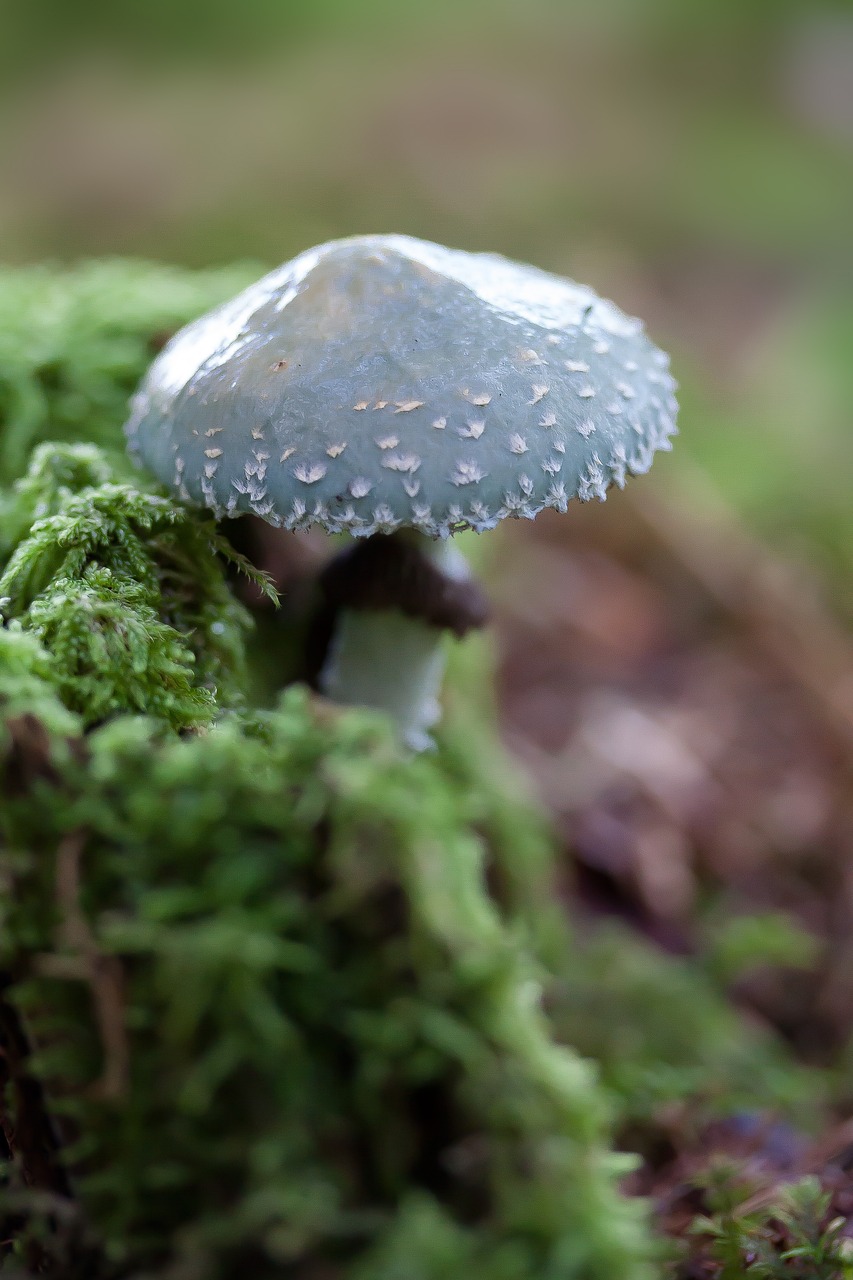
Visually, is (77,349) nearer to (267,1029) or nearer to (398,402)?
(398,402)

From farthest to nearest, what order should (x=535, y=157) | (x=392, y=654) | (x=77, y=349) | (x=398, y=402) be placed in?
1. (x=535, y=157)
2. (x=77, y=349)
3. (x=392, y=654)
4. (x=398, y=402)

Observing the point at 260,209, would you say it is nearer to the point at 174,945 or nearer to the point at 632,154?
the point at 632,154

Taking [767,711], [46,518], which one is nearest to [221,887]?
[46,518]

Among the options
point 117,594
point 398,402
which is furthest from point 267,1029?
point 398,402

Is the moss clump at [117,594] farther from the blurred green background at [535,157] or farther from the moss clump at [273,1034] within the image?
the blurred green background at [535,157]

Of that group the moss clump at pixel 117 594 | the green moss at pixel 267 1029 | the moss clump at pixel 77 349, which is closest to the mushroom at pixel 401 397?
the moss clump at pixel 117 594

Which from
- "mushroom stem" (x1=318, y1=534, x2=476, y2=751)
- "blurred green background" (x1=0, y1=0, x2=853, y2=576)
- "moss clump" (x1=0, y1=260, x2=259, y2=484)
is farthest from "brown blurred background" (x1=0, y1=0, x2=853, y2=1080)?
"moss clump" (x1=0, y1=260, x2=259, y2=484)
